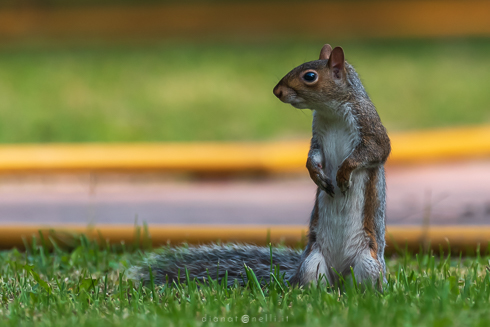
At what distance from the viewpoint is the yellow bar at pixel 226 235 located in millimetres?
2938

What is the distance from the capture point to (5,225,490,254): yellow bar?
294 centimetres

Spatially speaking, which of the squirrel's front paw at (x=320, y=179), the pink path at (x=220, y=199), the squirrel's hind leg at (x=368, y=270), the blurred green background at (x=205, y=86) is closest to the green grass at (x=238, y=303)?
the squirrel's hind leg at (x=368, y=270)

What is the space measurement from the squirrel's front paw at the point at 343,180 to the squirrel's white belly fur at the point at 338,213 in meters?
0.05

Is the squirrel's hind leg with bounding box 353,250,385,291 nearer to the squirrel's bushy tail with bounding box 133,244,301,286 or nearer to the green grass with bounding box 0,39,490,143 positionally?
the squirrel's bushy tail with bounding box 133,244,301,286

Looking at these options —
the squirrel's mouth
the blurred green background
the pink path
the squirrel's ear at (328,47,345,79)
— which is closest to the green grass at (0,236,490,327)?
the squirrel's mouth

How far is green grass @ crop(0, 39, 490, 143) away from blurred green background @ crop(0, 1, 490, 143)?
0.05 ft

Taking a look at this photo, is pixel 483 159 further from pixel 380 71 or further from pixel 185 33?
pixel 185 33

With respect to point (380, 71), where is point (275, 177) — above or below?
below

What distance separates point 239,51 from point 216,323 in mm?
9379

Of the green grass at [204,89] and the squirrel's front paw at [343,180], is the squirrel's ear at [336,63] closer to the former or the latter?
the squirrel's front paw at [343,180]

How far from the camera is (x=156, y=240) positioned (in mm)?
3094

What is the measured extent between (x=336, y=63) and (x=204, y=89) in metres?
7.49

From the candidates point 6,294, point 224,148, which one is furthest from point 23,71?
point 6,294

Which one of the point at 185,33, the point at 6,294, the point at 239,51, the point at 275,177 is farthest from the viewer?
the point at 185,33
